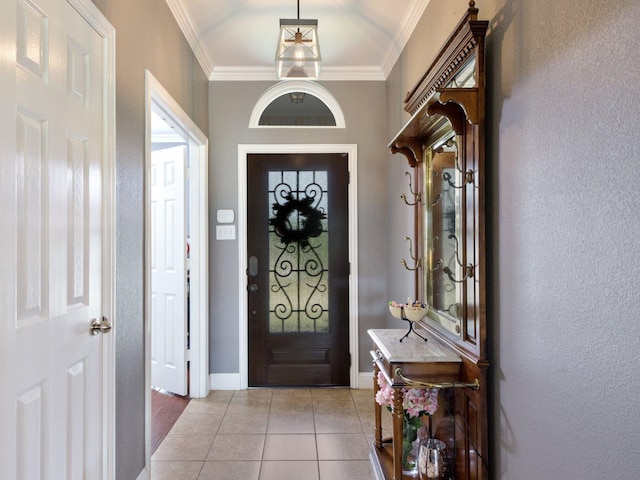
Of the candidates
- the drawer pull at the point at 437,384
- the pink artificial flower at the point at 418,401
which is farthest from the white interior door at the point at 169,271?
the drawer pull at the point at 437,384

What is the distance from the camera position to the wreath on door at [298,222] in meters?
3.46

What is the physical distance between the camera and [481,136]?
1.50m

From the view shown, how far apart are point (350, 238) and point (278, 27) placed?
1.71 m

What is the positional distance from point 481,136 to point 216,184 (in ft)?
8.04

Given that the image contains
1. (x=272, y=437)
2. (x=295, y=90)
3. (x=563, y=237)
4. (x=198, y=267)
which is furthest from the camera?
(x=295, y=90)

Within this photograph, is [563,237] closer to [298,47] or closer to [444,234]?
[444,234]

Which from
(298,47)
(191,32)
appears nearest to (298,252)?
(298,47)

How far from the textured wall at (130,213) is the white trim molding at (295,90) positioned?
1316mm

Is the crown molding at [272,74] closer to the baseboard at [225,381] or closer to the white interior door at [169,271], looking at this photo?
the white interior door at [169,271]

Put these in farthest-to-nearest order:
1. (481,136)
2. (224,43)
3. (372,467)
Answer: (224,43)
(372,467)
(481,136)

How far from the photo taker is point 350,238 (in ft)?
11.4

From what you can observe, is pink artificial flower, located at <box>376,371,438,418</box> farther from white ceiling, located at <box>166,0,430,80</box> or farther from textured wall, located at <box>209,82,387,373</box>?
white ceiling, located at <box>166,0,430,80</box>

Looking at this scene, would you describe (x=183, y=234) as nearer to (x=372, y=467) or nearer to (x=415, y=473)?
(x=372, y=467)

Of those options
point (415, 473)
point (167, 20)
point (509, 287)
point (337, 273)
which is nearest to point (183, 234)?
point (337, 273)
